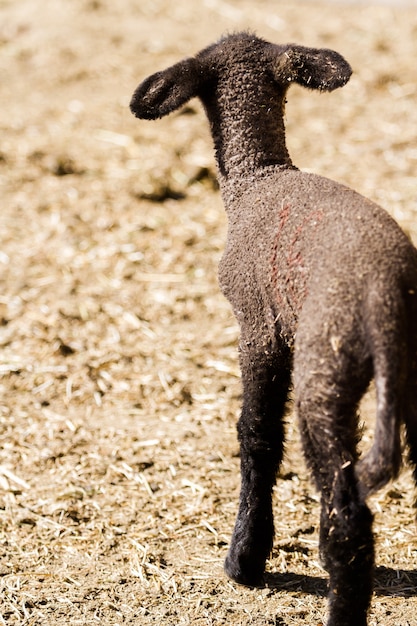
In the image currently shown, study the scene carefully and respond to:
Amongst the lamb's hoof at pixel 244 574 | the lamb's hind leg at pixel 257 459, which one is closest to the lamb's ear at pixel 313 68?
the lamb's hind leg at pixel 257 459

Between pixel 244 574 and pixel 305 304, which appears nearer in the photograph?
pixel 305 304

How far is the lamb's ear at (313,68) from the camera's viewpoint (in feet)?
13.5

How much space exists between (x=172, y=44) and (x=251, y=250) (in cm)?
914

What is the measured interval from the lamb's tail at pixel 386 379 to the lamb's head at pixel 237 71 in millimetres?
1252

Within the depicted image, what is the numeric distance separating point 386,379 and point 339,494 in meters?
0.51

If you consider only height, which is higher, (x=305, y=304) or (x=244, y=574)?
(x=305, y=304)

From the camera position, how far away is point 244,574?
14.6 feet

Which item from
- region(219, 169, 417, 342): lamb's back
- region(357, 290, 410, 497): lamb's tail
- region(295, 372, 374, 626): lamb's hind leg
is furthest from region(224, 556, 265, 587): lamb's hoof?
region(357, 290, 410, 497): lamb's tail

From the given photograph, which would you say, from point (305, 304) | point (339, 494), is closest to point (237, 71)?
point (305, 304)

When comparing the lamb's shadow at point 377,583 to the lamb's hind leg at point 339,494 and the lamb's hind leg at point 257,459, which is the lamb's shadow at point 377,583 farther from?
the lamb's hind leg at point 339,494

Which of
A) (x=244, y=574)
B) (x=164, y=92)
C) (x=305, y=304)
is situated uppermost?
(x=164, y=92)

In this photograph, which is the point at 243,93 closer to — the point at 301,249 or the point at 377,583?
the point at 301,249

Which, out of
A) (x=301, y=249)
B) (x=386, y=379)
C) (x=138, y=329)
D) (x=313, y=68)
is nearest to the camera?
(x=386, y=379)

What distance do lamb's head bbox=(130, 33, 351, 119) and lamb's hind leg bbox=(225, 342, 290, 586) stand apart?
3.96 feet
